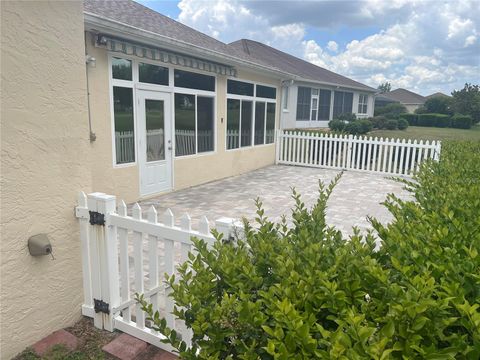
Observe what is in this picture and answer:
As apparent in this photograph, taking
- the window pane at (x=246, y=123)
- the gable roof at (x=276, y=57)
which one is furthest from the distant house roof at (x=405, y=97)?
the window pane at (x=246, y=123)

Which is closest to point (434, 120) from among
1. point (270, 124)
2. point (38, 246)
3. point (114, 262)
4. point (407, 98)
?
point (407, 98)

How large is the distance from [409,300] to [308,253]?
1.68 ft

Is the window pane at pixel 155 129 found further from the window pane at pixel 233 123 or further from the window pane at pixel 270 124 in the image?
the window pane at pixel 270 124

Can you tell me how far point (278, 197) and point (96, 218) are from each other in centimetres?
580

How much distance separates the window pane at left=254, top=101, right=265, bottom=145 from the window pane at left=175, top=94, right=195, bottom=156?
12.1 ft

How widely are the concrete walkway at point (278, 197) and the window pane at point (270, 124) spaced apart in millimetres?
1826

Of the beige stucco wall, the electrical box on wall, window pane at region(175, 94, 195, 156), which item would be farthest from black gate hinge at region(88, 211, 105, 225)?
window pane at region(175, 94, 195, 156)

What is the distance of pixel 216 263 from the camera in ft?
5.22

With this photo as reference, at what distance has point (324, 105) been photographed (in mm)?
21875

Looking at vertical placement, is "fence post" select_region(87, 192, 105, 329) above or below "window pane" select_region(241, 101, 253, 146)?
below

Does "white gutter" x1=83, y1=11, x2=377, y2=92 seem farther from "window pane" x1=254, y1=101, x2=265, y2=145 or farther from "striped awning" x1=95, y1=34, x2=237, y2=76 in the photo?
"window pane" x1=254, y1=101, x2=265, y2=145

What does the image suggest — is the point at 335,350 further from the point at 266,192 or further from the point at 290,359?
the point at 266,192

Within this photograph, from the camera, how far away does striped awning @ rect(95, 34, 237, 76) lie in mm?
6000

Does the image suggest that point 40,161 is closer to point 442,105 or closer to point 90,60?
point 90,60
